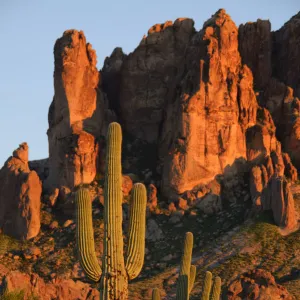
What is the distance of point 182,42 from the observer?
9944 centimetres

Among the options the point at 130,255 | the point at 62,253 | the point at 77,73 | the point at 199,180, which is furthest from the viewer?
the point at 77,73

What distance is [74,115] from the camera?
307 ft

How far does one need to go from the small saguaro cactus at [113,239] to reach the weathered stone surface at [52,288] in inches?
969

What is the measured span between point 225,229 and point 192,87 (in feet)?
47.6

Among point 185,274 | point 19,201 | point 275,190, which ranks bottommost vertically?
point 185,274

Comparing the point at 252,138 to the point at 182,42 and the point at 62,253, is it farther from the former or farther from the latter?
the point at 62,253

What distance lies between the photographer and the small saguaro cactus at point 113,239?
1344 inches

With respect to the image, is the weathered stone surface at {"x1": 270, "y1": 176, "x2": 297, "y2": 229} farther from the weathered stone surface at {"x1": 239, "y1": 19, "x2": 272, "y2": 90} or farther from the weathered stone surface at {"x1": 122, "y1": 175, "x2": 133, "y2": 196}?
the weathered stone surface at {"x1": 239, "y1": 19, "x2": 272, "y2": 90}

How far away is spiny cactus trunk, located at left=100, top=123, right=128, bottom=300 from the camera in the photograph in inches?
1342

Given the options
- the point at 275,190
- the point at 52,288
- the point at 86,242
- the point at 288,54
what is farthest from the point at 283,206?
the point at 86,242

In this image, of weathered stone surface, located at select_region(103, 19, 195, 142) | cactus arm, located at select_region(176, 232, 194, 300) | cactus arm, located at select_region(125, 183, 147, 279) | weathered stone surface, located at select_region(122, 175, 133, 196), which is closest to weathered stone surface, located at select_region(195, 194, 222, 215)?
weathered stone surface, located at select_region(122, 175, 133, 196)

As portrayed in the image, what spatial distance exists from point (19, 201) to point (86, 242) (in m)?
53.5

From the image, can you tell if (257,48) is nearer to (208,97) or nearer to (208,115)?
(208,97)

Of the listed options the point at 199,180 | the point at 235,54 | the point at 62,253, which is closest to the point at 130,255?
the point at 62,253
